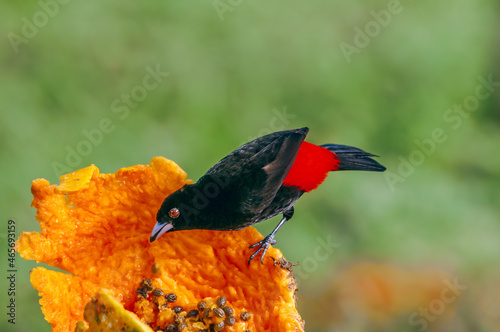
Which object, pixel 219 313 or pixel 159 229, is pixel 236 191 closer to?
pixel 159 229

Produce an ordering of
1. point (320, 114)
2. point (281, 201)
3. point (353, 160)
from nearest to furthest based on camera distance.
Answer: point (281, 201), point (353, 160), point (320, 114)

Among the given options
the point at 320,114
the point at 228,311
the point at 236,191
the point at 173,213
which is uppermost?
the point at 320,114

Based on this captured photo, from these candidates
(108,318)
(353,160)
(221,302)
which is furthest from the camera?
(353,160)

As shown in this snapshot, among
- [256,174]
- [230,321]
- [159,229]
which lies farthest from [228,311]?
[256,174]

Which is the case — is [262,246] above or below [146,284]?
above

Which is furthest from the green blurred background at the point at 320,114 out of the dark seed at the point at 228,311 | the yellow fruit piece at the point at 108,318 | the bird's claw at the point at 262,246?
the yellow fruit piece at the point at 108,318

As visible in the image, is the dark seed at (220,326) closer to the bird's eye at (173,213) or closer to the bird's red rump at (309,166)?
the bird's eye at (173,213)
